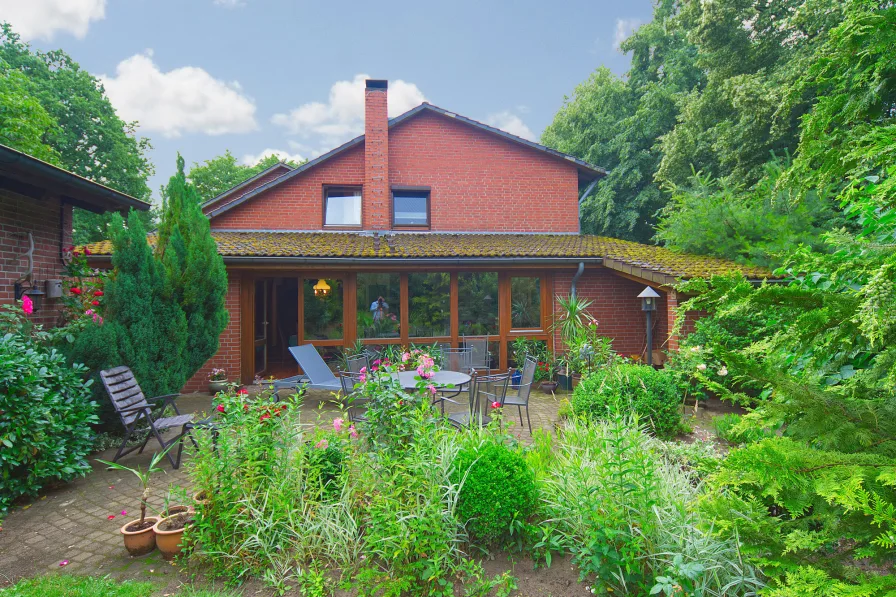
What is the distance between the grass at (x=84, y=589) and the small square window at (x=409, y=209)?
32.4 feet

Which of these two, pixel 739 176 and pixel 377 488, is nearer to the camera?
pixel 377 488

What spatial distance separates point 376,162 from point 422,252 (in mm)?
3812

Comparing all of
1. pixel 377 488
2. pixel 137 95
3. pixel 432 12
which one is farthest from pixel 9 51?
pixel 377 488

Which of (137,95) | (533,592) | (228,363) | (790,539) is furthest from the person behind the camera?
(137,95)

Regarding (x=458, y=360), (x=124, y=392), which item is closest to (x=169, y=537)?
(x=124, y=392)

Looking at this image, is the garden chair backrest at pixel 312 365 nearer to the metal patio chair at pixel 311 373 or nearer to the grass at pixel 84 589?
the metal patio chair at pixel 311 373

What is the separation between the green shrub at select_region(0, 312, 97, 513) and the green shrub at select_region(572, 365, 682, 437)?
536 cm

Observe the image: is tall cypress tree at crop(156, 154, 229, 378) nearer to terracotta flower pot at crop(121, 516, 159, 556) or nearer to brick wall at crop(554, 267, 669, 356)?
terracotta flower pot at crop(121, 516, 159, 556)

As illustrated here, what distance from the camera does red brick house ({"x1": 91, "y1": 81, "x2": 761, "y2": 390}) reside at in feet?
29.8

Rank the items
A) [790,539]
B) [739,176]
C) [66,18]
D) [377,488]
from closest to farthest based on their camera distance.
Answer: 1. [790,539]
2. [377,488]
3. [739,176]
4. [66,18]

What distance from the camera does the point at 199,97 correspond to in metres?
32.4

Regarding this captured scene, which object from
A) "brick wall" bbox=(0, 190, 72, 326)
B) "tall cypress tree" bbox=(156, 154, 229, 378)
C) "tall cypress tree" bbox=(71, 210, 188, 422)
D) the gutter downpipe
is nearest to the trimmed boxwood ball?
"tall cypress tree" bbox=(71, 210, 188, 422)

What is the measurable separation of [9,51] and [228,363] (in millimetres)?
23022

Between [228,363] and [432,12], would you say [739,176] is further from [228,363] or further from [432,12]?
[228,363]
